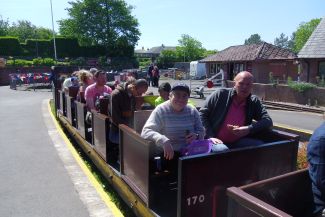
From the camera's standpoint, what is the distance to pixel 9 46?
45.8 metres

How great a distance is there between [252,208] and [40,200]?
359 cm

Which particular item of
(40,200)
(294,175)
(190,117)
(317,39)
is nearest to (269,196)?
(294,175)

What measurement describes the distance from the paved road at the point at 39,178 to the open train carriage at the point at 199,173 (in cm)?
107

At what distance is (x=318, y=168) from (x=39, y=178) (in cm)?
454

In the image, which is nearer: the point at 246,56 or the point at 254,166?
the point at 254,166

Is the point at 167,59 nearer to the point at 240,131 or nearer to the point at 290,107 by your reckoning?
the point at 290,107

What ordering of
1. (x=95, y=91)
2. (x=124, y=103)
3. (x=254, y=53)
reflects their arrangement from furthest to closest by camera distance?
(x=254, y=53) → (x=95, y=91) → (x=124, y=103)

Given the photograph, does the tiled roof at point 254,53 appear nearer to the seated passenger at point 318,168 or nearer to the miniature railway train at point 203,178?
the miniature railway train at point 203,178

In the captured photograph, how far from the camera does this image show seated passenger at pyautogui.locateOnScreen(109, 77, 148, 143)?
4949 mm

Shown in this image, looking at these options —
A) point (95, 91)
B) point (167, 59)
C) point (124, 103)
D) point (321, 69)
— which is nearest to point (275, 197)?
point (124, 103)

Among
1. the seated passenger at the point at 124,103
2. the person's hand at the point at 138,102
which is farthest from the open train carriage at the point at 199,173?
the person's hand at the point at 138,102

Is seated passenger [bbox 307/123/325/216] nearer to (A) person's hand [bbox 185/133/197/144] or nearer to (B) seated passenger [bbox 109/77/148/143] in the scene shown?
(A) person's hand [bbox 185/133/197/144]

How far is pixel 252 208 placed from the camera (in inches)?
77.7

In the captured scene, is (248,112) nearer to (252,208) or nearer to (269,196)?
(269,196)
